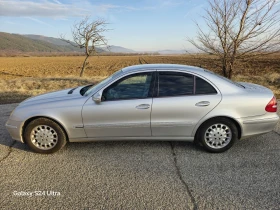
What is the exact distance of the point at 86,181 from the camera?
3.16 metres

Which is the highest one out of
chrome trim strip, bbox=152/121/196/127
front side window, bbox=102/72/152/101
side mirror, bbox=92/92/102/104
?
front side window, bbox=102/72/152/101

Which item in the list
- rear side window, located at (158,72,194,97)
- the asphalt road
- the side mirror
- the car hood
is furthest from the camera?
the car hood

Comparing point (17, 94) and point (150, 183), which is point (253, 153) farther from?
point (17, 94)

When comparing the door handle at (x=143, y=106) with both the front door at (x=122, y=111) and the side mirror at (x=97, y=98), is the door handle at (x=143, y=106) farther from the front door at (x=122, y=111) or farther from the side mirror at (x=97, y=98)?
the side mirror at (x=97, y=98)

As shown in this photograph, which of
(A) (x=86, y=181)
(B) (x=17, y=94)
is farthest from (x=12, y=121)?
(B) (x=17, y=94)

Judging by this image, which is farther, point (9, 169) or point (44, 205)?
point (9, 169)

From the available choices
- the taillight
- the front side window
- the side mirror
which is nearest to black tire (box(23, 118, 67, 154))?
the side mirror

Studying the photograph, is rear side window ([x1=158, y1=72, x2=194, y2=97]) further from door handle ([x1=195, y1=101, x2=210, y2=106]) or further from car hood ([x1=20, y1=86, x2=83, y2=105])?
car hood ([x1=20, y1=86, x2=83, y2=105])

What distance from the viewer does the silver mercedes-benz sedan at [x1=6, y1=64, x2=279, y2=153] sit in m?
3.83

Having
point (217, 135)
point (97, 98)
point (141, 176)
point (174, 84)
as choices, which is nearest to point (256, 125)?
point (217, 135)

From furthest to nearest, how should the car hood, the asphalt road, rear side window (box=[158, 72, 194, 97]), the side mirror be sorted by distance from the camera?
the car hood
rear side window (box=[158, 72, 194, 97])
the side mirror
the asphalt road

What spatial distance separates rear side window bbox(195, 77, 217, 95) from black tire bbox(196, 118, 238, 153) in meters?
0.48

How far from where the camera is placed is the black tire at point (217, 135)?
3910mm

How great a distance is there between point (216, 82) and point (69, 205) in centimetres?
284
